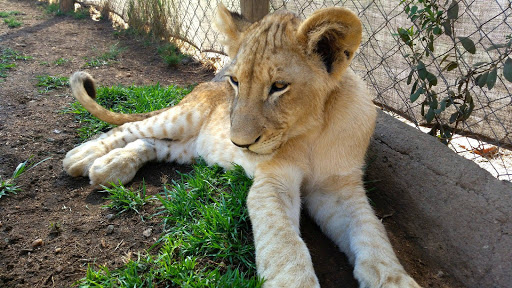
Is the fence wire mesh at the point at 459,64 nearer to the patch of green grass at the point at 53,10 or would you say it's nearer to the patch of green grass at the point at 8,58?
the patch of green grass at the point at 8,58

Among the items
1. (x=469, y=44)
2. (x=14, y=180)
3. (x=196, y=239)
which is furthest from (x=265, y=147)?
(x=14, y=180)

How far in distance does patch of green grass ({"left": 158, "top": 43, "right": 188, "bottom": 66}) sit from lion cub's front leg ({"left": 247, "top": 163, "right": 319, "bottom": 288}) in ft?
14.1

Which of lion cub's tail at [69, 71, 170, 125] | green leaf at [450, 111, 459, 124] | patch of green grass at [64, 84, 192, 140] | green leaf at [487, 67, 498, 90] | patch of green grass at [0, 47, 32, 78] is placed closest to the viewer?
green leaf at [487, 67, 498, 90]

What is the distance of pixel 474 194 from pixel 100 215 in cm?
251

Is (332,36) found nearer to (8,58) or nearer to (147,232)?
(147,232)

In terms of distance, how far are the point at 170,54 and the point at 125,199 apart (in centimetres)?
434

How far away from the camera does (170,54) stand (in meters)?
7.14

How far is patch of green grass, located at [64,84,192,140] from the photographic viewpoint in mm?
4820

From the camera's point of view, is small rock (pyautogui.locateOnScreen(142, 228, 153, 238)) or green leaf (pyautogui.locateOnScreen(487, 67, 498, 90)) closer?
small rock (pyautogui.locateOnScreen(142, 228, 153, 238))

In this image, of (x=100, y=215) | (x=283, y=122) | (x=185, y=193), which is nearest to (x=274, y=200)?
(x=283, y=122)

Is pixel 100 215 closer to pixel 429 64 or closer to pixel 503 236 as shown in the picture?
pixel 503 236

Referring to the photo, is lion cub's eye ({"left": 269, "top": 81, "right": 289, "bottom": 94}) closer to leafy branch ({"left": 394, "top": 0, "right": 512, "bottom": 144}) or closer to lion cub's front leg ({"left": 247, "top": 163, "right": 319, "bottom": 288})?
lion cub's front leg ({"left": 247, "top": 163, "right": 319, "bottom": 288})

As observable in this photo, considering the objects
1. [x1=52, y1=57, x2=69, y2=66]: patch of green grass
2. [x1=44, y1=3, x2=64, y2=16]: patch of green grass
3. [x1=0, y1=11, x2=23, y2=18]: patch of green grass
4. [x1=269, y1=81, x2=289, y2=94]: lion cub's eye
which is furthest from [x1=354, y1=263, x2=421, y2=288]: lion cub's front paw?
[x1=0, y1=11, x2=23, y2=18]: patch of green grass

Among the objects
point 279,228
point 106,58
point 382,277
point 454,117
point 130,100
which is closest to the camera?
point 382,277
